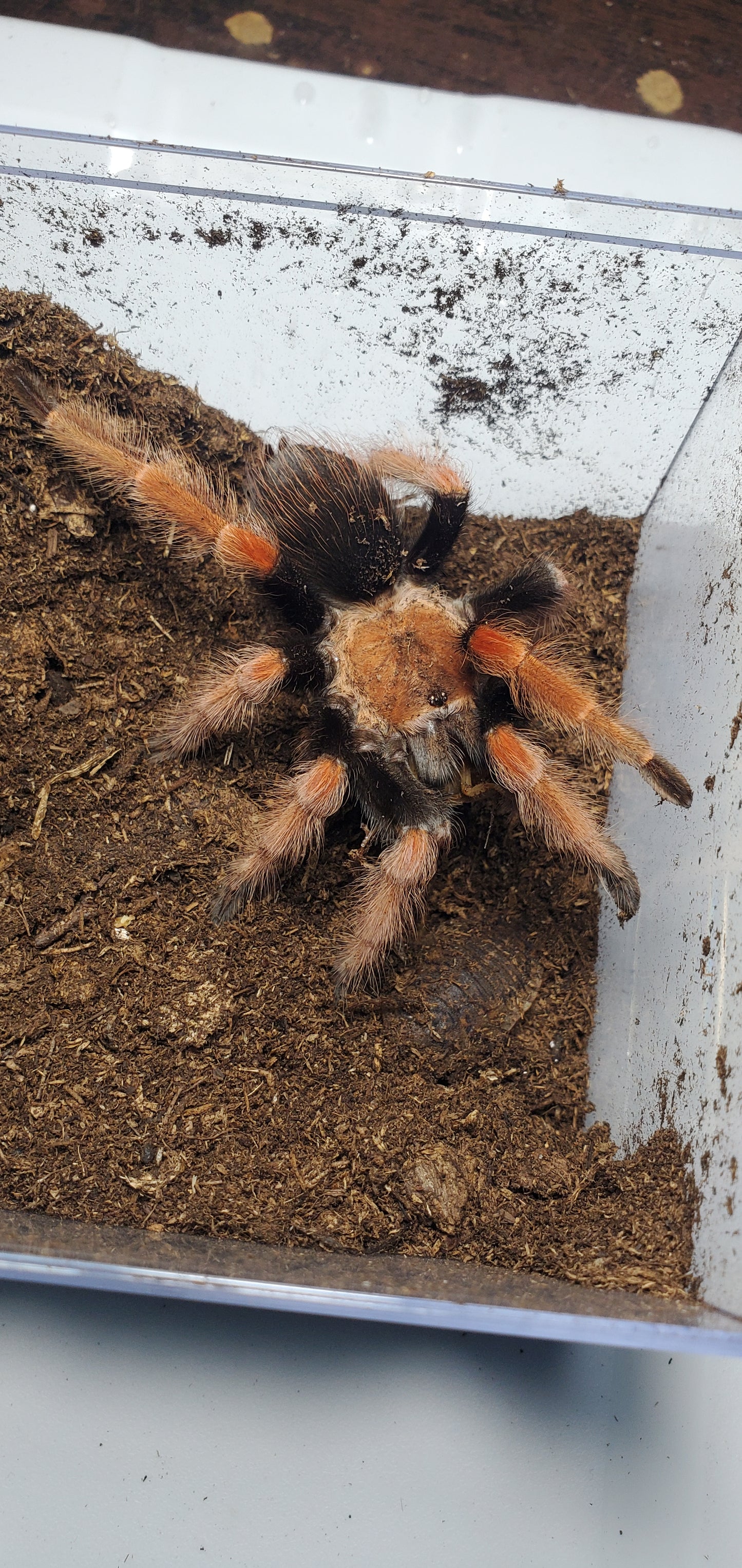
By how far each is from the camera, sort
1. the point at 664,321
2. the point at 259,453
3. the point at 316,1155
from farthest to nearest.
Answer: the point at 259,453
the point at 664,321
the point at 316,1155

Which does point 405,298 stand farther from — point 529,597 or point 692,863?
point 692,863

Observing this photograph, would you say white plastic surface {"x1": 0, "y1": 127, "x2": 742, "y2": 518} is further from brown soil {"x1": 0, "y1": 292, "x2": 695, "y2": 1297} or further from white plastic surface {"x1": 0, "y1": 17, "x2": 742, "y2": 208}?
white plastic surface {"x1": 0, "y1": 17, "x2": 742, "y2": 208}

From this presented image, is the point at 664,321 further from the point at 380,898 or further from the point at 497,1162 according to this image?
the point at 497,1162

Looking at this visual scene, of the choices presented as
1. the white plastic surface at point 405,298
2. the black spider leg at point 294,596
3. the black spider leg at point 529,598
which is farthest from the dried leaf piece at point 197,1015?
the white plastic surface at point 405,298

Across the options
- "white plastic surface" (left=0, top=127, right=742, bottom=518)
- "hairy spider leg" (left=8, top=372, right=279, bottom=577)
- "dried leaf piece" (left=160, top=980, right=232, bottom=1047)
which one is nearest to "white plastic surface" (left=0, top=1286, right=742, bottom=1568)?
"dried leaf piece" (left=160, top=980, right=232, bottom=1047)

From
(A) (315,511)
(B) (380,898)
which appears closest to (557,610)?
(A) (315,511)

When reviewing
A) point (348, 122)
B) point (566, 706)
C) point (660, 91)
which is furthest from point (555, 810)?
point (660, 91)
